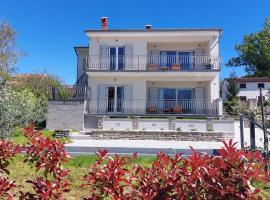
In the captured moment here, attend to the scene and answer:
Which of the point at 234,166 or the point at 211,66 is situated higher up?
the point at 211,66

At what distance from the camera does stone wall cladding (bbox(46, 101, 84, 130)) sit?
854 inches

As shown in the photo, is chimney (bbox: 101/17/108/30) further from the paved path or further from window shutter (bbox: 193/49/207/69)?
the paved path

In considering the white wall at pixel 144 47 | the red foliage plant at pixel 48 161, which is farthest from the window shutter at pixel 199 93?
the red foliage plant at pixel 48 161

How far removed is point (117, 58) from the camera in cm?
2522

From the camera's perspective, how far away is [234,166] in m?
2.58

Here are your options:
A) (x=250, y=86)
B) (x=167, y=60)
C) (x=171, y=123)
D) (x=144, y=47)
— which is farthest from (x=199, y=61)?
(x=250, y=86)

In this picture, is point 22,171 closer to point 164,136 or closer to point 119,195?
point 119,195

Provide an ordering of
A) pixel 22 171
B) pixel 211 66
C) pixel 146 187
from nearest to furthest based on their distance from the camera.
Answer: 1. pixel 146 187
2. pixel 22 171
3. pixel 211 66

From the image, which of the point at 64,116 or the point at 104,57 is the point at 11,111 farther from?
the point at 104,57

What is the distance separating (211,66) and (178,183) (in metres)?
22.6

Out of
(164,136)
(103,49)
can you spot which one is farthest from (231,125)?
Answer: (103,49)

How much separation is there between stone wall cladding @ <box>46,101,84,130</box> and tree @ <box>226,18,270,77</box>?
141 ft

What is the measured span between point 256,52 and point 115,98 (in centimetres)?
4061

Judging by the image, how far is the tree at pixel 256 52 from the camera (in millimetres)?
54781
